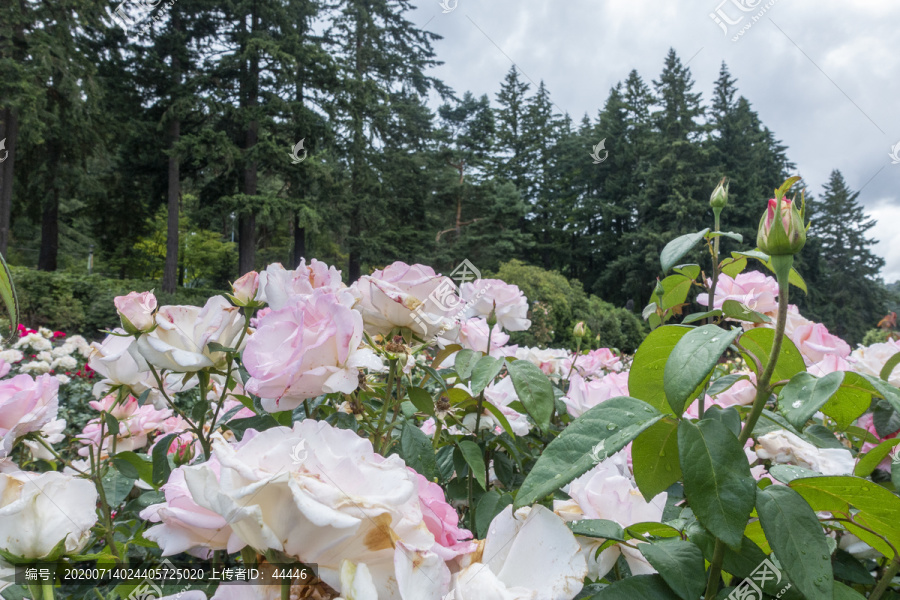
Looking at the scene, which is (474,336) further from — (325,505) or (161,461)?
(325,505)

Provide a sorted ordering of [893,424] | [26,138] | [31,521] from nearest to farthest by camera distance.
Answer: [31,521] < [893,424] < [26,138]

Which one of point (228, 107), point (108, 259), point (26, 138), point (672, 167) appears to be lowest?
point (108, 259)

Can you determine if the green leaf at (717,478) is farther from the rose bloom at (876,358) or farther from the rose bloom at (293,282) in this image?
the rose bloom at (876,358)

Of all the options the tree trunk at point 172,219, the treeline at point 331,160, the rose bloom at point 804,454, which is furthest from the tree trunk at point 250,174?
the rose bloom at point 804,454

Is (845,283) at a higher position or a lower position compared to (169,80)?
lower

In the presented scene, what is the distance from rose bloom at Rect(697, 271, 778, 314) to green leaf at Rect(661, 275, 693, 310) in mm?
158

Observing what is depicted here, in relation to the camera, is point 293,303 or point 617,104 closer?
point 293,303

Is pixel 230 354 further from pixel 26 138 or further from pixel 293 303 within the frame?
pixel 26 138

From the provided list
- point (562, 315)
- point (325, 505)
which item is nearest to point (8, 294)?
point (325, 505)

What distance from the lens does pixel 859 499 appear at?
40 centimetres

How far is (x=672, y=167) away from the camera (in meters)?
20.5

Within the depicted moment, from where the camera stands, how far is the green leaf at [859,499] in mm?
397

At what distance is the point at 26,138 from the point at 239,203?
436 cm

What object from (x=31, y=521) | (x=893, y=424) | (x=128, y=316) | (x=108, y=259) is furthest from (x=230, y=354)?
(x=108, y=259)
